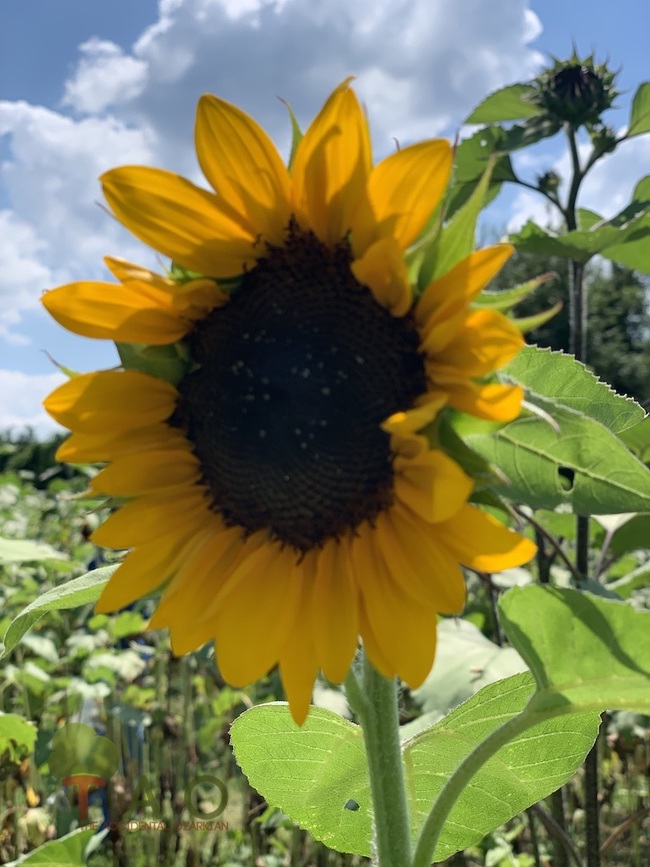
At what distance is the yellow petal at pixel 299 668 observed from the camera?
590mm

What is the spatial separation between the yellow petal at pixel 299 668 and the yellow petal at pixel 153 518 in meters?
0.12

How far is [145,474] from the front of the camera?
670mm

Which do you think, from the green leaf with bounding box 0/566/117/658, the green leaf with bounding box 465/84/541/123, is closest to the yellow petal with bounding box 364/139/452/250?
the green leaf with bounding box 0/566/117/658

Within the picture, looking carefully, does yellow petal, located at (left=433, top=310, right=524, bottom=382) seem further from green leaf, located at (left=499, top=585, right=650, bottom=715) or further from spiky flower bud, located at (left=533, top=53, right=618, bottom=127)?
spiky flower bud, located at (left=533, top=53, right=618, bottom=127)

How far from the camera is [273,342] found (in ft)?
2.27

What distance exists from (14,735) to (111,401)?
0.96m

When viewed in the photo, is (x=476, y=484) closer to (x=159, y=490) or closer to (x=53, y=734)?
(x=159, y=490)

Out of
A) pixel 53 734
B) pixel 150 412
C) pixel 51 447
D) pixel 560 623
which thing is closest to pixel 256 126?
pixel 150 412

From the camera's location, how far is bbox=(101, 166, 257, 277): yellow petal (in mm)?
622

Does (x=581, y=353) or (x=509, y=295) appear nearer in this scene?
(x=509, y=295)

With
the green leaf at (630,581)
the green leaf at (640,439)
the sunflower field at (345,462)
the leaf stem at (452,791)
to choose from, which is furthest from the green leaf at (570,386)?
the green leaf at (630,581)

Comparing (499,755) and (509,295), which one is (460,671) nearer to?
(499,755)

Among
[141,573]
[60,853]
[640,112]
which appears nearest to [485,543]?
[141,573]

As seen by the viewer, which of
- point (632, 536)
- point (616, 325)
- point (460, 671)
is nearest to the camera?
point (460, 671)
